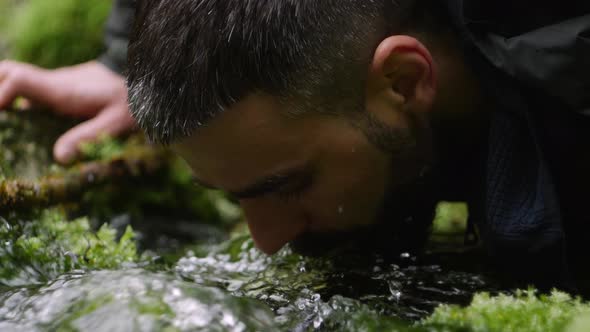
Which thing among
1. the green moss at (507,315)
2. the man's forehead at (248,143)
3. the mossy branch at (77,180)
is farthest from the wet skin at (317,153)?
the mossy branch at (77,180)

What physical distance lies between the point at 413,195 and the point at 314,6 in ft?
2.95

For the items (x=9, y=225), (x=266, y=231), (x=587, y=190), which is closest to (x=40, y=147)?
(x=9, y=225)

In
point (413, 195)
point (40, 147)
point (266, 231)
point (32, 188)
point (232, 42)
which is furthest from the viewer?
point (40, 147)

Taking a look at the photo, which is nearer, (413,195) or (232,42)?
(232,42)

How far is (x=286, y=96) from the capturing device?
7.28 ft

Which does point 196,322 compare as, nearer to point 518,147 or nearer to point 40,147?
point 518,147

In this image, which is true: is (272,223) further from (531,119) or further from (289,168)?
(531,119)

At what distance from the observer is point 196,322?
1.65 m

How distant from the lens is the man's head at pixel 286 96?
2.15m

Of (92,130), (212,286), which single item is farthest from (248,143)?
(92,130)

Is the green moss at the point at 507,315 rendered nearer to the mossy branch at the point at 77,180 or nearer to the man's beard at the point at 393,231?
the man's beard at the point at 393,231

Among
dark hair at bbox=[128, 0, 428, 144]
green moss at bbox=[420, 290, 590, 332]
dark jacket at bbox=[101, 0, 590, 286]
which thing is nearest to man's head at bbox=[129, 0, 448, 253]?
dark hair at bbox=[128, 0, 428, 144]

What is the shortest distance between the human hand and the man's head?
2.02 meters

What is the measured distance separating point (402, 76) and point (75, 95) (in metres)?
2.74
